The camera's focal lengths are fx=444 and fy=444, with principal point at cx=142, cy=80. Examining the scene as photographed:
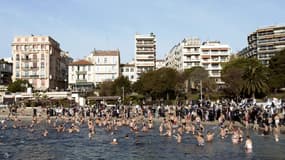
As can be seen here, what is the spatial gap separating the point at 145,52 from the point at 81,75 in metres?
21.8

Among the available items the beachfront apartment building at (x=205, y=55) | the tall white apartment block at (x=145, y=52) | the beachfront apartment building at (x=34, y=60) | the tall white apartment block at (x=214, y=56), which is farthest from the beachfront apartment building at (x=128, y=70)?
the tall white apartment block at (x=214, y=56)

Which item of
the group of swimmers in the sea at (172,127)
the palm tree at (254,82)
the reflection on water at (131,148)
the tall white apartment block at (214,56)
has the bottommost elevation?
the reflection on water at (131,148)

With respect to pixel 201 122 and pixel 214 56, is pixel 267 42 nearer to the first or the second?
pixel 214 56

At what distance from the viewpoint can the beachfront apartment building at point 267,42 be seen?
126562 mm

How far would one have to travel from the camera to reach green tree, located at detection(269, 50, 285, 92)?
95175 mm

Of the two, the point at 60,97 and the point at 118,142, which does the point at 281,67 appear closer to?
the point at 60,97

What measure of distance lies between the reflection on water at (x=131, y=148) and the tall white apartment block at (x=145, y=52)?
323 feet

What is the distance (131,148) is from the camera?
32.6m

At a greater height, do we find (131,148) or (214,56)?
(214,56)

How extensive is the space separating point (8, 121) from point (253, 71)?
144 feet

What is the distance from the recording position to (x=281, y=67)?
98.4m

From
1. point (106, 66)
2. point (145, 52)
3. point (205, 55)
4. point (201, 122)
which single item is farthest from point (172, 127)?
point (145, 52)

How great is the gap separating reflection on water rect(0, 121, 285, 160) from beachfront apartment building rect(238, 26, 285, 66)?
9346 centimetres

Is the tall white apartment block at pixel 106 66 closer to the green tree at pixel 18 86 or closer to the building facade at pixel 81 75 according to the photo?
the building facade at pixel 81 75
